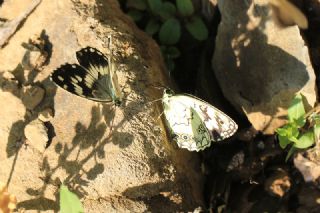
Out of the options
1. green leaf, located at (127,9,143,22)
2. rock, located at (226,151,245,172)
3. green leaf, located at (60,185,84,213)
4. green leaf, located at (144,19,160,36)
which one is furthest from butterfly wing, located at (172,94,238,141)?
green leaf, located at (127,9,143,22)

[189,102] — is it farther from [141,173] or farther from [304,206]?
[304,206]

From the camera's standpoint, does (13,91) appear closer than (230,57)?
Yes

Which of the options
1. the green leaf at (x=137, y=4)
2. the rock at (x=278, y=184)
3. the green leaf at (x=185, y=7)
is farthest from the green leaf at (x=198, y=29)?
the rock at (x=278, y=184)

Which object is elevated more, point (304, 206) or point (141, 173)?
point (141, 173)

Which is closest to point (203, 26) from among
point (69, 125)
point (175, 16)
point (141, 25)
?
point (175, 16)

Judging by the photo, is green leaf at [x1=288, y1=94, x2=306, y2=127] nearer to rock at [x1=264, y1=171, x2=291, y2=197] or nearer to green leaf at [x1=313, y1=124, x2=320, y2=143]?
green leaf at [x1=313, y1=124, x2=320, y2=143]

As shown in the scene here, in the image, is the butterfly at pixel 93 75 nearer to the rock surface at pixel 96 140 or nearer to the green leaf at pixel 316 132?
the rock surface at pixel 96 140
